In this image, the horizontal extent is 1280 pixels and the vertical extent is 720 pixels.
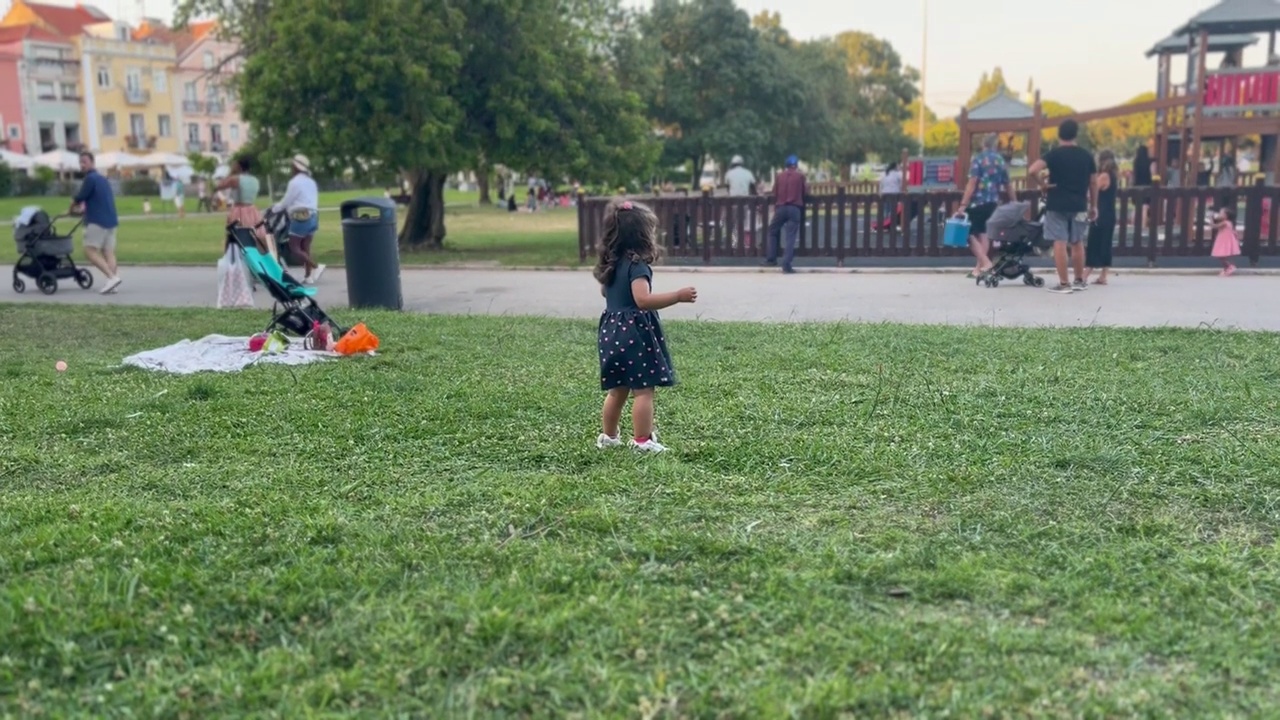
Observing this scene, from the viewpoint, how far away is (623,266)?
521cm

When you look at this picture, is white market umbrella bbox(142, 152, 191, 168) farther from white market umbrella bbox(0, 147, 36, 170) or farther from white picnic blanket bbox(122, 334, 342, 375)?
white picnic blanket bbox(122, 334, 342, 375)

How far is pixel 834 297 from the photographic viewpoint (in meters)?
12.4

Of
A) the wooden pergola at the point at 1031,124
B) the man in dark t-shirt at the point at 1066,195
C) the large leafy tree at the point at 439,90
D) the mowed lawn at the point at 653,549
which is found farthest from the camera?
the wooden pergola at the point at 1031,124

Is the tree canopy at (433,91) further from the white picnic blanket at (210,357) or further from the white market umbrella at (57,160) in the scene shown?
the white market umbrella at (57,160)

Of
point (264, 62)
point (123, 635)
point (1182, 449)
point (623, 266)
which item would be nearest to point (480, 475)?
point (623, 266)

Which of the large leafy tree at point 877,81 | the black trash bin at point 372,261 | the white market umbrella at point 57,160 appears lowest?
the black trash bin at point 372,261

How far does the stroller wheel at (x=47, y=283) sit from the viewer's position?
45.3 feet

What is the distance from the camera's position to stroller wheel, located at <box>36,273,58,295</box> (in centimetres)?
1381

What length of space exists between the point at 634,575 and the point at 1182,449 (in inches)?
117

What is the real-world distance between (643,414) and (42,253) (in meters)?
11.4

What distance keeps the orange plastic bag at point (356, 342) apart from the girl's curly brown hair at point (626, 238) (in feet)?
12.0

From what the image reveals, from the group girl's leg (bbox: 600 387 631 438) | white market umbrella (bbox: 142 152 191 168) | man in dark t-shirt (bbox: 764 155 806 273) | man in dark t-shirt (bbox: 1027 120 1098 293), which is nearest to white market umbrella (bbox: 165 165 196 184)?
white market umbrella (bbox: 142 152 191 168)

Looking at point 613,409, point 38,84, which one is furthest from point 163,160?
point 613,409

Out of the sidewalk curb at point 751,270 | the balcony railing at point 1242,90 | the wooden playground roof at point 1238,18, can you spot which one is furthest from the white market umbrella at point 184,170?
the balcony railing at point 1242,90
